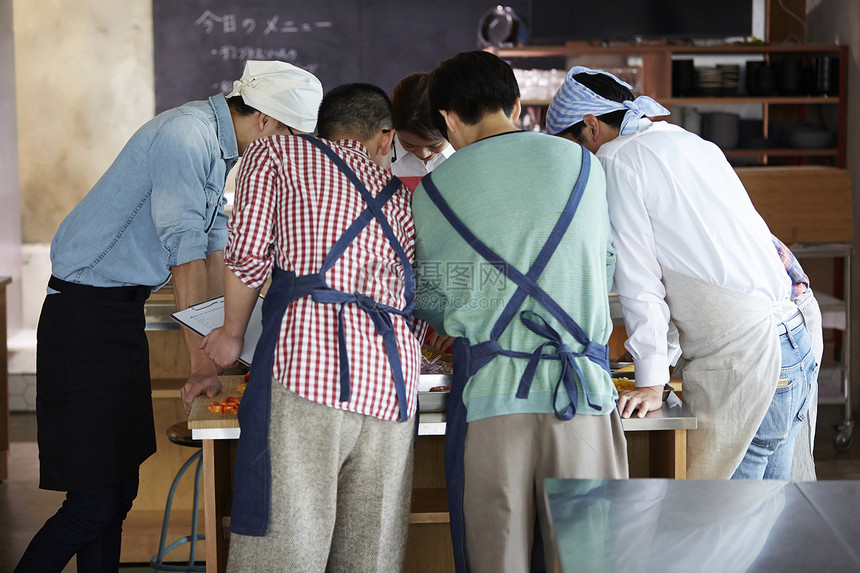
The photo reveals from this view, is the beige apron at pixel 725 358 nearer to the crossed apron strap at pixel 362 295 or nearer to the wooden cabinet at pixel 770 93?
the crossed apron strap at pixel 362 295

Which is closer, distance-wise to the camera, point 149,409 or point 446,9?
point 149,409

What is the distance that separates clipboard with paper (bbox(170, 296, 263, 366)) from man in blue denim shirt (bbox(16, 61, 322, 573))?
18cm

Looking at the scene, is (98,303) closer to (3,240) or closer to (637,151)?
(637,151)

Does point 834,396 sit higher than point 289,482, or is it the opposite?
point 289,482

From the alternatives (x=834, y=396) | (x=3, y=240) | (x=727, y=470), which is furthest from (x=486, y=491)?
(x=3, y=240)

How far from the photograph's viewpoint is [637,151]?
1.91m

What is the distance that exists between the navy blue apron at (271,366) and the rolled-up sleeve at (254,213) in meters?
0.07

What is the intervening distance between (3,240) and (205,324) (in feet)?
12.2

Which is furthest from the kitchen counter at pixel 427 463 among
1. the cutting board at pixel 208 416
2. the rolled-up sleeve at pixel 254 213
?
the rolled-up sleeve at pixel 254 213

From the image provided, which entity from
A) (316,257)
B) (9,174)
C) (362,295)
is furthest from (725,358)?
(9,174)

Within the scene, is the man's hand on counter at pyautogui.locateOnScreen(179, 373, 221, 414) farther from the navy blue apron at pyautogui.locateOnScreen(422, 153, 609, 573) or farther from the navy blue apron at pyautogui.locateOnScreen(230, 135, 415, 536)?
the navy blue apron at pyautogui.locateOnScreen(422, 153, 609, 573)

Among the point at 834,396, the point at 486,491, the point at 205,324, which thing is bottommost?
the point at 834,396

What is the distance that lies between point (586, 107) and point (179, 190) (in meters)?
1.01

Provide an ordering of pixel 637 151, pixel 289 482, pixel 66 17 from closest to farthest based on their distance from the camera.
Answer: pixel 289 482 < pixel 637 151 < pixel 66 17
